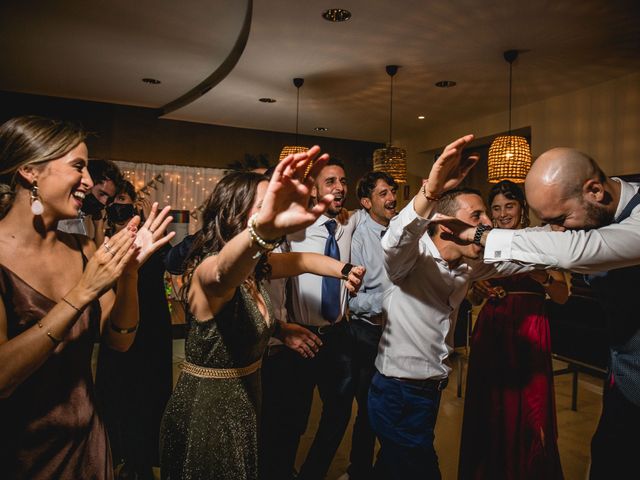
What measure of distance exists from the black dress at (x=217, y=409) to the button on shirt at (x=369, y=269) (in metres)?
1.20

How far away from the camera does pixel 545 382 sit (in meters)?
2.11

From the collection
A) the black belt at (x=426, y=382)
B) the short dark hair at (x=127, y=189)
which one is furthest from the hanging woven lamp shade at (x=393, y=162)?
the black belt at (x=426, y=382)

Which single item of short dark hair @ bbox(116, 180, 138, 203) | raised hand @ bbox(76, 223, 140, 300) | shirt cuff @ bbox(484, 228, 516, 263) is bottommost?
raised hand @ bbox(76, 223, 140, 300)

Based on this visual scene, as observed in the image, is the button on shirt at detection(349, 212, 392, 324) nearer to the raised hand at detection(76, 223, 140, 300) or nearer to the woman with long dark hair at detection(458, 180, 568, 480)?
the woman with long dark hair at detection(458, 180, 568, 480)

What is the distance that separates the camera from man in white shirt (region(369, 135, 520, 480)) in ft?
5.27

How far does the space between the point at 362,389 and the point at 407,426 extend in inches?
36.4

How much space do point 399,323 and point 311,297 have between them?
69cm

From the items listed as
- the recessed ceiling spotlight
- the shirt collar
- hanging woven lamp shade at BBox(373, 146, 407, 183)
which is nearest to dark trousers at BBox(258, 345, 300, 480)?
the shirt collar

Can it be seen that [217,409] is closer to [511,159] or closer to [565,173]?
[565,173]

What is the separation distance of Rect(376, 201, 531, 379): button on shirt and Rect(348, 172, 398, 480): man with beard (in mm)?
391

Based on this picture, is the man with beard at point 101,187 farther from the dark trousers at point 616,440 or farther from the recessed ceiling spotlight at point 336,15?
the dark trousers at point 616,440

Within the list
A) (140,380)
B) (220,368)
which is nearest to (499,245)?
(220,368)

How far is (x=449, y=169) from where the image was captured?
52.7 inches

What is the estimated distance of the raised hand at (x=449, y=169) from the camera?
1288 mm
